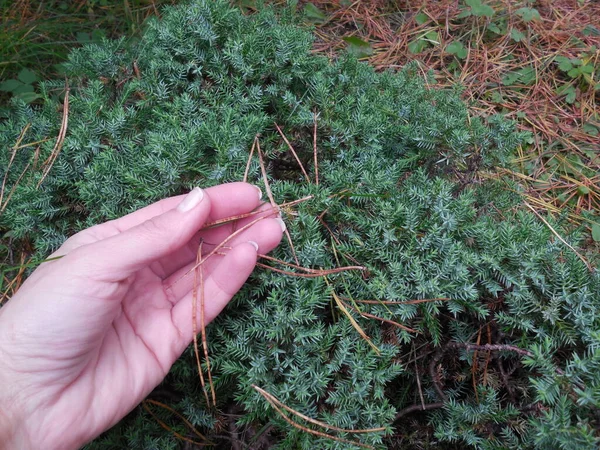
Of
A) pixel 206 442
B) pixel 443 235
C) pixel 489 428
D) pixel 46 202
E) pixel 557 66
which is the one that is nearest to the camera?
pixel 489 428

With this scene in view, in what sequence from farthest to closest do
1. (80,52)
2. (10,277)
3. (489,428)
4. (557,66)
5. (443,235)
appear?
(557,66) → (80,52) → (10,277) → (443,235) → (489,428)

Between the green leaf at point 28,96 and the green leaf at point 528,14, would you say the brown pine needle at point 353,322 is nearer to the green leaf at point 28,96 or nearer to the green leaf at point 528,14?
the green leaf at point 28,96

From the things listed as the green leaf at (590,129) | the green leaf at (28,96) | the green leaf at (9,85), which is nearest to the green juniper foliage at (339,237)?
the green leaf at (28,96)

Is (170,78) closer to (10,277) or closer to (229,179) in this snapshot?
(229,179)

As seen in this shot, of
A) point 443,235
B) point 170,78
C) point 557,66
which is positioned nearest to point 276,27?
point 170,78

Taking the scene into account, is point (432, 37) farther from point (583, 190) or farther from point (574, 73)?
point (583, 190)

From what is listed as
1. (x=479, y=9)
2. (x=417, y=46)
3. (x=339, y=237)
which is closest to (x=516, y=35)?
(x=479, y=9)
